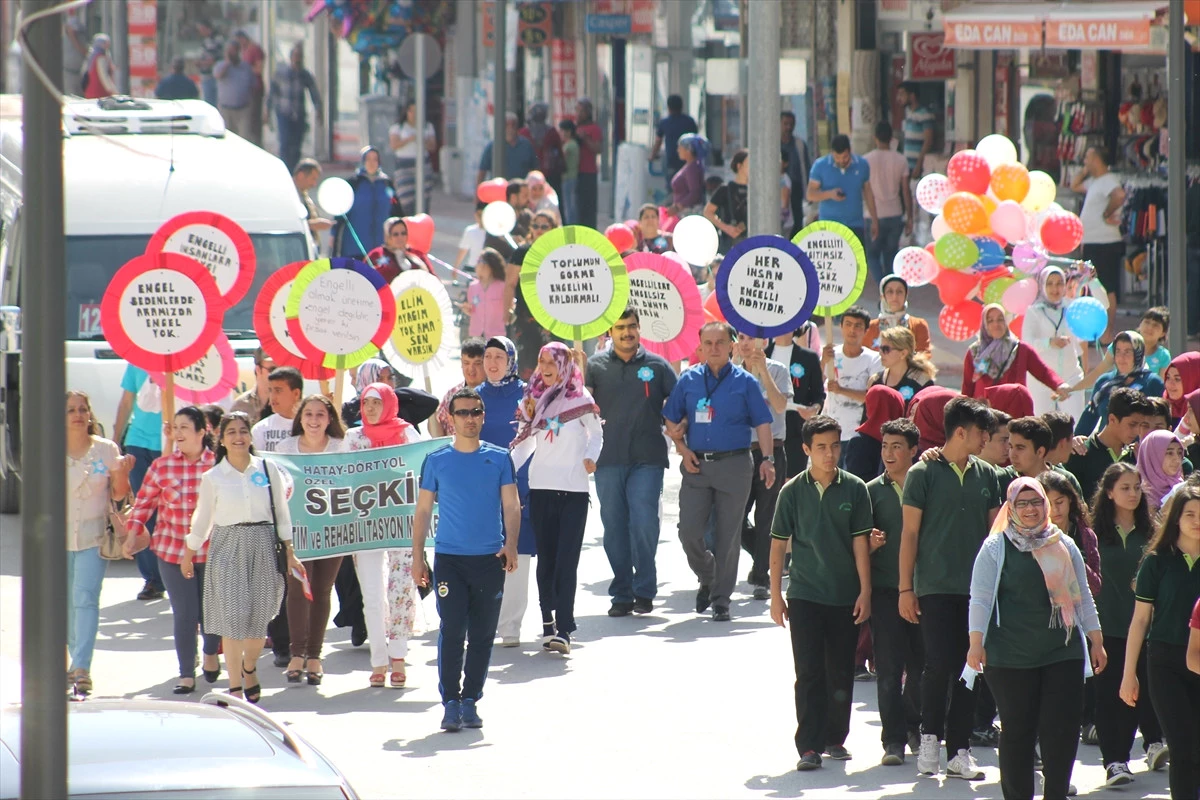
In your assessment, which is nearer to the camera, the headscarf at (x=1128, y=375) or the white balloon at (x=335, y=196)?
the headscarf at (x=1128, y=375)

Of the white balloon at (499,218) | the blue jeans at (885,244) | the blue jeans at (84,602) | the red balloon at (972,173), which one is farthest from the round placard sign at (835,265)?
the blue jeans at (885,244)

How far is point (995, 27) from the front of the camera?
20.9 meters

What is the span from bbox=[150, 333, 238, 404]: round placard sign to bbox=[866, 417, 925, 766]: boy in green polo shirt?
484cm

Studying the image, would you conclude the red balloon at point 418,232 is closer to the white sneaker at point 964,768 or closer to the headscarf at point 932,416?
the headscarf at point 932,416

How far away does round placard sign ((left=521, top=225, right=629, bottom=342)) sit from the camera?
12.2 metres

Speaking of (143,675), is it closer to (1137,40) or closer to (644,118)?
(1137,40)

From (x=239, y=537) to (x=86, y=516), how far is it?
85 centimetres

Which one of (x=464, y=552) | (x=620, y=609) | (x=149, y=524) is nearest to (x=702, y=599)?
(x=620, y=609)

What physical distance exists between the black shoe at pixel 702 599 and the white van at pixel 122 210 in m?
3.46

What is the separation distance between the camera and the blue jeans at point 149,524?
11.8m

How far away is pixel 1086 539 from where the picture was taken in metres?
7.83

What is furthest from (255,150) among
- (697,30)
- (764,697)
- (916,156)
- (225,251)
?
(697,30)

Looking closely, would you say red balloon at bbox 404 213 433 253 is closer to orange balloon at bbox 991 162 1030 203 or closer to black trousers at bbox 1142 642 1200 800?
orange balloon at bbox 991 162 1030 203

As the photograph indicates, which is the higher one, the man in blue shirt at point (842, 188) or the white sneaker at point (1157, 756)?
the man in blue shirt at point (842, 188)
